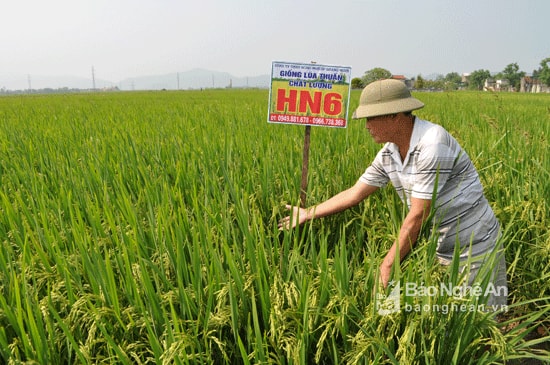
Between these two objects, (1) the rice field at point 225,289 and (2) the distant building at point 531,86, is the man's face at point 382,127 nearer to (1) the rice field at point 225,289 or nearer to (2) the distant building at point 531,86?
(1) the rice field at point 225,289

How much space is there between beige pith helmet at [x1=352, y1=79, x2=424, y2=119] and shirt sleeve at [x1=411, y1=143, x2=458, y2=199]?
0.18 metres

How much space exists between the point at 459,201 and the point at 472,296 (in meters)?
0.69

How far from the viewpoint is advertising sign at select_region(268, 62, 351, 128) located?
66.3 inches

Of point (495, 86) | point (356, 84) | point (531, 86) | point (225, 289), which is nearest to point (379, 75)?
point (495, 86)

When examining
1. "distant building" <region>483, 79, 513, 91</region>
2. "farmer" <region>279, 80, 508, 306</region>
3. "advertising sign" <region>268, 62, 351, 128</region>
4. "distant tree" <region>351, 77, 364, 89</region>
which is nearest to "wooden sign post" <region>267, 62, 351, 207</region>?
"advertising sign" <region>268, 62, 351, 128</region>

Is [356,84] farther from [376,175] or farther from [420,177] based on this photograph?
[420,177]

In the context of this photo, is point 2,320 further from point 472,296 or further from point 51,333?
point 472,296

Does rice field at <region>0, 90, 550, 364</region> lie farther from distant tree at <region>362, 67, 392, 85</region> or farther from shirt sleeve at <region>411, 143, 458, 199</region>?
distant tree at <region>362, 67, 392, 85</region>

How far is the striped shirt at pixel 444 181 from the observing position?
138 cm

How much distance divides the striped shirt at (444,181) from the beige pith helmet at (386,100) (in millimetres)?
127

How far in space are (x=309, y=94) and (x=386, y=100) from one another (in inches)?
16.4

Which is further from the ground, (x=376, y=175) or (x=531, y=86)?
(x=531, y=86)

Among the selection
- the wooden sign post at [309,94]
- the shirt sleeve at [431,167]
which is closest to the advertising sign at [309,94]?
the wooden sign post at [309,94]

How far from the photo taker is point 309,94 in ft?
5.68
